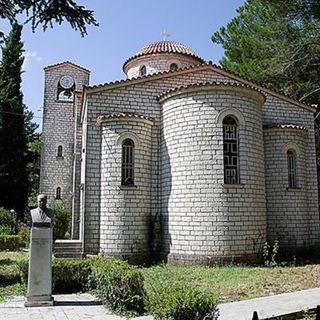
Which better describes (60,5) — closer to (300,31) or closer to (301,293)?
(301,293)

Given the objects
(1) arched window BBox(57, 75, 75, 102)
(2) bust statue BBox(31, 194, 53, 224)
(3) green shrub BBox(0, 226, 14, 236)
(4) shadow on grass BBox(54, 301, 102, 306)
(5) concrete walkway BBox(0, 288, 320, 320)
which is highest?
(1) arched window BBox(57, 75, 75, 102)

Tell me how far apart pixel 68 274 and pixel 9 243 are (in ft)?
28.7

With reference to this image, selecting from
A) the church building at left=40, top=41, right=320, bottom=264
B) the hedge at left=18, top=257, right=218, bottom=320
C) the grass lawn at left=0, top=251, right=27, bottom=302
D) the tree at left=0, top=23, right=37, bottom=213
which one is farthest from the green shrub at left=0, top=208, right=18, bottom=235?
the hedge at left=18, top=257, right=218, bottom=320

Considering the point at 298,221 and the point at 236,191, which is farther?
the point at 298,221

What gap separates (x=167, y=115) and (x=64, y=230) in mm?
9396

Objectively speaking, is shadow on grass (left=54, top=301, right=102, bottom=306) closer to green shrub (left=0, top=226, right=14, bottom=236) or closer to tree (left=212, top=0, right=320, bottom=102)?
green shrub (left=0, top=226, right=14, bottom=236)

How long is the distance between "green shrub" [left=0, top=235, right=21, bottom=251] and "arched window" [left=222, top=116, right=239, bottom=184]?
9.82 m

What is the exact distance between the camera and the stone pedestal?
7469mm

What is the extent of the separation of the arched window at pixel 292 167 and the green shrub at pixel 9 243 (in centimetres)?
1165

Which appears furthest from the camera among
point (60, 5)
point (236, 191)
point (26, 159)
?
point (26, 159)

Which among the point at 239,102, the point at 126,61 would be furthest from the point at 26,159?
the point at 239,102

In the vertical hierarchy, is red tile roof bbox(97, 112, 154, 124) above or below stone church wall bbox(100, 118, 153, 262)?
above

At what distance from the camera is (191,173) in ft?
40.1

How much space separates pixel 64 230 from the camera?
1944 cm
